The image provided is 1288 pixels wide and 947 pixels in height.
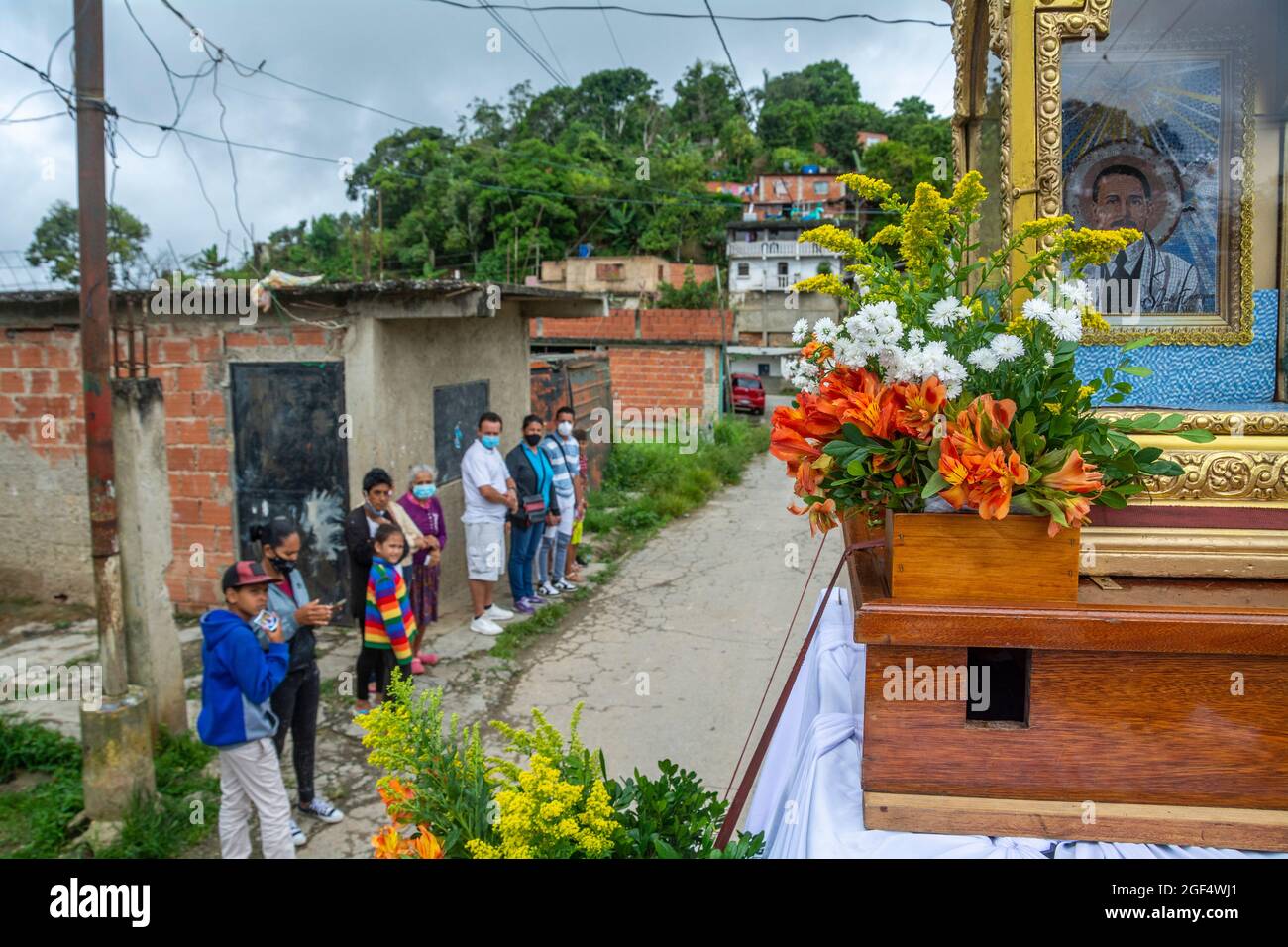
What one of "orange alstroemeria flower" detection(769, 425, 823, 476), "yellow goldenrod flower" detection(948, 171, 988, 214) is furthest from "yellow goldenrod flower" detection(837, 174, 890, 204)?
"orange alstroemeria flower" detection(769, 425, 823, 476)

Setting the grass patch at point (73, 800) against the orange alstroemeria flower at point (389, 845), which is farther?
the grass patch at point (73, 800)

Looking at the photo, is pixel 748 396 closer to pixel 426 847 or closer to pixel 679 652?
pixel 679 652

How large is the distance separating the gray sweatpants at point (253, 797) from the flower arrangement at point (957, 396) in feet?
10.1

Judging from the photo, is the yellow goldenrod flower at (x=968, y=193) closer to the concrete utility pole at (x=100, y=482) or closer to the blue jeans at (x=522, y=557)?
the concrete utility pole at (x=100, y=482)

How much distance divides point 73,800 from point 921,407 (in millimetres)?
4832

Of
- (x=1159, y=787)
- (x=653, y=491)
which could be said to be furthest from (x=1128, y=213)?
(x=653, y=491)

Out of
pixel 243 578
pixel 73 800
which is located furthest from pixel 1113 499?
pixel 73 800

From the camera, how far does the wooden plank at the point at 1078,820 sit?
156 centimetres

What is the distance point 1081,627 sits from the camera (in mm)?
1548

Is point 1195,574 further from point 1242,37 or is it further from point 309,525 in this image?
point 309,525

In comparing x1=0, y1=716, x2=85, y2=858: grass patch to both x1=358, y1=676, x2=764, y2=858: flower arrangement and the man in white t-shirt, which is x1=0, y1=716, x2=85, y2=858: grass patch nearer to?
the man in white t-shirt

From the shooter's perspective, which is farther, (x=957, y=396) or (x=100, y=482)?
(x=100, y=482)

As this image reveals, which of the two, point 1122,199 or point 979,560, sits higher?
point 1122,199

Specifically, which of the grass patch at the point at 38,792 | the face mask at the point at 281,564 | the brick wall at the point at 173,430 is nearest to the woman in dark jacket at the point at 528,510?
the brick wall at the point at 173,430
